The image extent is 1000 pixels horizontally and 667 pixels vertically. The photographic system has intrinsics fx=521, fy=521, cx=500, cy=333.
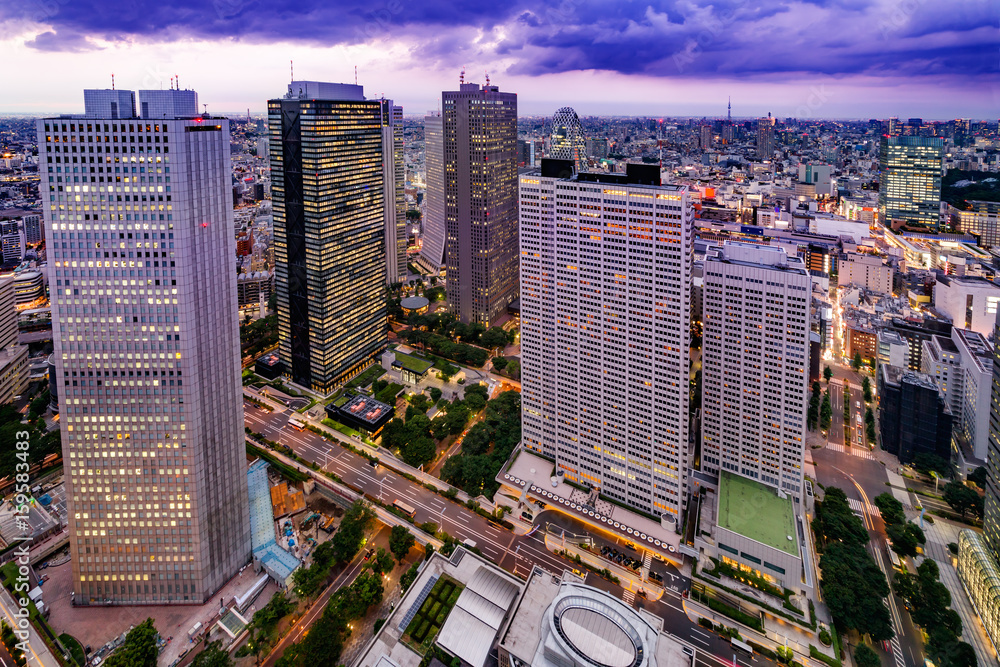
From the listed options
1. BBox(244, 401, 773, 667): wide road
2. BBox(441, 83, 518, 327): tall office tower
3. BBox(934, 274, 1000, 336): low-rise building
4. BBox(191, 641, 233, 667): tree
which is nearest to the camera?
BBox(191, 641, 233, 667): tree

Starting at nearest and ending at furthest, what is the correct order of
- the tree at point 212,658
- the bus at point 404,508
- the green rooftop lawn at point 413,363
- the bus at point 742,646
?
the tree at point 212,658, the bus at point 742,646, the bus at point 404,508, the green rooftop lawn at point 413,363

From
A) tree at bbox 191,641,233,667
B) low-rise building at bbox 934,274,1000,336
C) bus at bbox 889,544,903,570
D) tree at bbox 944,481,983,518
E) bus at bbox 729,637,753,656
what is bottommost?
bus at bbox 729,637,753,656

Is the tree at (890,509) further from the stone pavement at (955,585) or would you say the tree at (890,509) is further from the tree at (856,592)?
the tree at (856,592)

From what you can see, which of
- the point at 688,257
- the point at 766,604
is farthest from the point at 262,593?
the point at 688,257

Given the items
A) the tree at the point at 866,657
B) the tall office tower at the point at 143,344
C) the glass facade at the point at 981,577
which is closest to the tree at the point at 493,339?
the tall office tower at the point at 143,344

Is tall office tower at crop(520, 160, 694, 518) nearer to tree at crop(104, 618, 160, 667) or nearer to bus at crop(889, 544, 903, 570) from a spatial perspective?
bus at crop(889, 544, 903, 570)

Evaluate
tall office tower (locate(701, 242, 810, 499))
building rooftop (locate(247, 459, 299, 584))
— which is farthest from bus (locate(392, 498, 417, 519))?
tall office tower (locate(701, 242, 810, 499))
